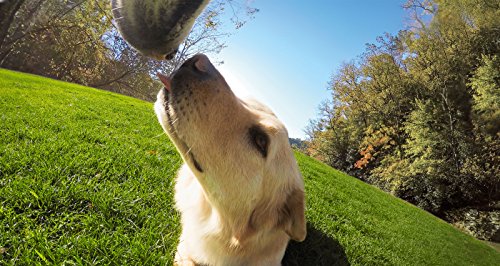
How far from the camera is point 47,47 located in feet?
67.2

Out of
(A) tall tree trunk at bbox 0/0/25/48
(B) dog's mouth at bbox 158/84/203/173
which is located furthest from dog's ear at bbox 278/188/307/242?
(A) tall tree trunk at bbox 0/0/25/48

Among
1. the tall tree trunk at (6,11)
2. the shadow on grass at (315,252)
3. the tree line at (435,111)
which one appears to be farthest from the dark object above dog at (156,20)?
the tree line at (435,111)

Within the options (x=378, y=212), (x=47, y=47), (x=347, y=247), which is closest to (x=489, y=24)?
(x=378, y=212)

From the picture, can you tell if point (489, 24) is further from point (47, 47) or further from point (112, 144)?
point (47, 47)

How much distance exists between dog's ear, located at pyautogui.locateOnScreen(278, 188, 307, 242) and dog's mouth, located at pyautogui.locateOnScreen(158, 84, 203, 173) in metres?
0.87

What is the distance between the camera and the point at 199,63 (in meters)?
2.17

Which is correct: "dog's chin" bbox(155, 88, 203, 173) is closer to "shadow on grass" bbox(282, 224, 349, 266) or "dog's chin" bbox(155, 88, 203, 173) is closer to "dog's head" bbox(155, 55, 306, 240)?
"dog's head" bbox(155, 55, 306, 240)

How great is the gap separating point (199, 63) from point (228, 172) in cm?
86

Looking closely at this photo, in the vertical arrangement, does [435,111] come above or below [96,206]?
above

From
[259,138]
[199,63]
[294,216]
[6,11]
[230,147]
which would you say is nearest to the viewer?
[6,11]

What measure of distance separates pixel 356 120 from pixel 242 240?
3098 centimetres

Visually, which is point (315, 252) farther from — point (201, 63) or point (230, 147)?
point (201, 63)

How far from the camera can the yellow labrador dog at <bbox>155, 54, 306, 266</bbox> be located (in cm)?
220

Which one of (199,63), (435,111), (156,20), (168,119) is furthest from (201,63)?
(435,111)
